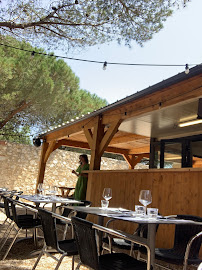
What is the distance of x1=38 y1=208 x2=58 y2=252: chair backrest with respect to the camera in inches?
98.2

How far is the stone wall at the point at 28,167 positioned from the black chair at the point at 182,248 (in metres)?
9.37

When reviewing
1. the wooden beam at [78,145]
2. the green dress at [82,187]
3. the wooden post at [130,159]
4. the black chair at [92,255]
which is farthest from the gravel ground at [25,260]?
the wooden post at [130,159]

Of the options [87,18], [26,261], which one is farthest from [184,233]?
[87,18]

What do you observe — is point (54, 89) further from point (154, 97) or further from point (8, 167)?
point (154, 97)

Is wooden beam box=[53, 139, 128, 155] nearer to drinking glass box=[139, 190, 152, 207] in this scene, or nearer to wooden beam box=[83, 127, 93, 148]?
wooden beam box=[83, 127, 93, 148]

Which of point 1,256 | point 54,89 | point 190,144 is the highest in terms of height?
point 54,89

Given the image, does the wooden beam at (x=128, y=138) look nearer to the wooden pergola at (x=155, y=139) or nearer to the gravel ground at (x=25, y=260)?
the wooden pergola at (x=155, y=139)

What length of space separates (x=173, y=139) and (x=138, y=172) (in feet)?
10.8

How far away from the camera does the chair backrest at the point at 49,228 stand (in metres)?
2.49

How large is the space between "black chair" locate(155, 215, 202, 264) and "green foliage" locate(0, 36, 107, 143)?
9130 mm

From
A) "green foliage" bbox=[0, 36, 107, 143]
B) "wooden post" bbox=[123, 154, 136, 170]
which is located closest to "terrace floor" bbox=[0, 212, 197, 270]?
"wooden post" bbox=[123, 154, 136, 170]

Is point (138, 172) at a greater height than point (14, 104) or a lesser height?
lesser

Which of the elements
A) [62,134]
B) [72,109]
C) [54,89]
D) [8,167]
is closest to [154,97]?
[62,134]

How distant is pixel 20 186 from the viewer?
1138 centimetres
